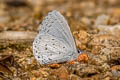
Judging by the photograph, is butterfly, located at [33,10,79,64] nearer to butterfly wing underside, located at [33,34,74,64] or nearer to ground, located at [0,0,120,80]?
butterfly wing underside, located at [33,34,74,64]

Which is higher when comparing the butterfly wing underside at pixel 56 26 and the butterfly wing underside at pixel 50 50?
Result: the butterfly wing underside at pixel 56 26

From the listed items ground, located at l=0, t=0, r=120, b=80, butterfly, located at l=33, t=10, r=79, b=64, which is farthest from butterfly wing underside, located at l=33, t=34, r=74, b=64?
ground, located at l=0, t=0, r=120, b=80

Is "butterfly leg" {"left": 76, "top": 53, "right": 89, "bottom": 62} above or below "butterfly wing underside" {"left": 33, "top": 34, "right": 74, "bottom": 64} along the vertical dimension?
below

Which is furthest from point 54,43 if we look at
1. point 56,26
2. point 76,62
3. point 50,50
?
point 76,62

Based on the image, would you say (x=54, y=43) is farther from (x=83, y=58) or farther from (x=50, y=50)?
(x=83, y=58)

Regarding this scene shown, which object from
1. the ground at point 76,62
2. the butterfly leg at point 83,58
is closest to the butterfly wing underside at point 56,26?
the butterfly leg at point 83,58

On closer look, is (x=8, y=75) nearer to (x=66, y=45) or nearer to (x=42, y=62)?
(x=42, y=62)

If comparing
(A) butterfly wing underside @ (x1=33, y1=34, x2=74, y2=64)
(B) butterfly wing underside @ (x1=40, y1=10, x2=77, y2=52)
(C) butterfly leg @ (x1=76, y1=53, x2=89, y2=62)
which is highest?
(B) butterfly wing underside @ (x1=40, y1=10, x2=77, y2=52)

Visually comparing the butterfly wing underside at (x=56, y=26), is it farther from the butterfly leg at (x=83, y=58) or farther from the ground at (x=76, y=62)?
the ground at (x=76, y=62)
